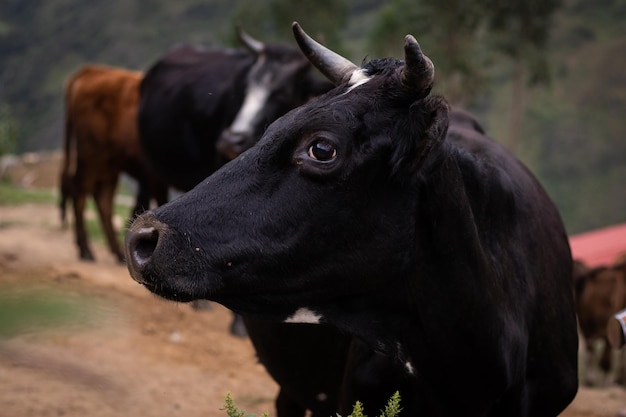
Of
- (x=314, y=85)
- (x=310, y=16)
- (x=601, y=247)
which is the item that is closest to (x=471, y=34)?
(x=310, y=16)

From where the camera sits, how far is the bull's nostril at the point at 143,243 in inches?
105

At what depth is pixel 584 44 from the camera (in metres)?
37.5

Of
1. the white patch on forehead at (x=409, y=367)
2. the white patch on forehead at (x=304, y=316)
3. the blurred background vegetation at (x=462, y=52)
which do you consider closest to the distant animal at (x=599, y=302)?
the blurred background vegetation at (x=462, y=52)

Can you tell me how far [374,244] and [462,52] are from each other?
16795 mm

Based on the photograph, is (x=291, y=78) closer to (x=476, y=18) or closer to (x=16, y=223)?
(x=16, y=223)

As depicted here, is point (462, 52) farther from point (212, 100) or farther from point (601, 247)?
point (212, 100)

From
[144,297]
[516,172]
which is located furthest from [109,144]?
[516,172]

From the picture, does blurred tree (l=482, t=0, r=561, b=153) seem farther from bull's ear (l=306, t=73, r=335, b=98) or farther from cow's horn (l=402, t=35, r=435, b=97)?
cow's horn (l=402, t=35, r=435, b=97)

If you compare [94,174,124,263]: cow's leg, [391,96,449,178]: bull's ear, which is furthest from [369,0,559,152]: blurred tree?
[391,96,449,178]: bull's ear

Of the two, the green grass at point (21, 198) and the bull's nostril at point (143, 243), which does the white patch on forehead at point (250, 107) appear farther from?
the green grass at point (21, 198)

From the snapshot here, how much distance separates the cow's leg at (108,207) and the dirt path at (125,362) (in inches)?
42.6

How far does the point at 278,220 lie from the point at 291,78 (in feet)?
16.3

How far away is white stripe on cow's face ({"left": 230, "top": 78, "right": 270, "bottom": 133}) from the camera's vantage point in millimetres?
7176

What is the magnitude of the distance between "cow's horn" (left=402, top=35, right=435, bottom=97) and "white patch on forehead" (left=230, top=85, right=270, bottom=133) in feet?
14.4
